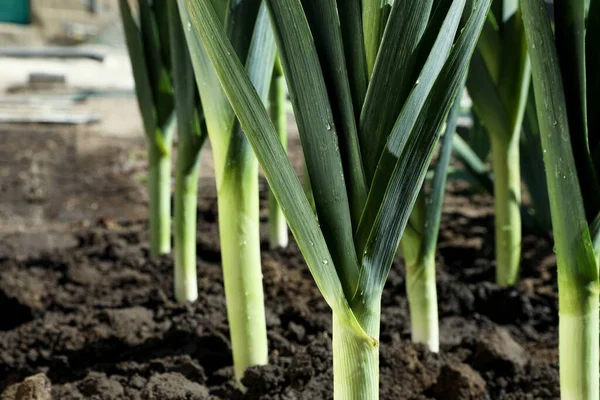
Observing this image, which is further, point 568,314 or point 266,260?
point 266,260

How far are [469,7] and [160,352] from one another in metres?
0.82

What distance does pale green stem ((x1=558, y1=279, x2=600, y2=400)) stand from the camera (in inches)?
41.1

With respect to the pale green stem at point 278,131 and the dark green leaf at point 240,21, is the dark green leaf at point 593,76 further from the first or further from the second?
the pale green stem at point 278,131

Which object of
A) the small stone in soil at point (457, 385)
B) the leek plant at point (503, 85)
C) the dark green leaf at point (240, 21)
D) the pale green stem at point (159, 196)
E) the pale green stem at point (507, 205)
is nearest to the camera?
the dark green leaf at point (240, 21)

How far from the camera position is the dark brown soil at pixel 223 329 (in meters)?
1.27

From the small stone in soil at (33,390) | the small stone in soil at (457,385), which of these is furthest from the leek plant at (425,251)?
the small stone in soil at (33,390)

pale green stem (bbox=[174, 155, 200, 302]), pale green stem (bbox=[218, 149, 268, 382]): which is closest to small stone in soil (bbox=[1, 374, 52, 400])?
pale green stem (bbox=[218, 149, 268, 382])

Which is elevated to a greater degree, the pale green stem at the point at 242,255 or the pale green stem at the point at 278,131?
the pale green stem at the point at 278,131

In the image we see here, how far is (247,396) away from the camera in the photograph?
1.24 metres

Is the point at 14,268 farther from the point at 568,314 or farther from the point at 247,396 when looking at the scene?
the point at 568,314

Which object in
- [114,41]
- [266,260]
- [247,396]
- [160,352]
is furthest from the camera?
[114,41]

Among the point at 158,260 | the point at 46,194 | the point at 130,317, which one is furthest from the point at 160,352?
the point at 46,194

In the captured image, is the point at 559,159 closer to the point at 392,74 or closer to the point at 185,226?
the point at 392,74

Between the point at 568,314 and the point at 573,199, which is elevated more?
the point at 573,199
